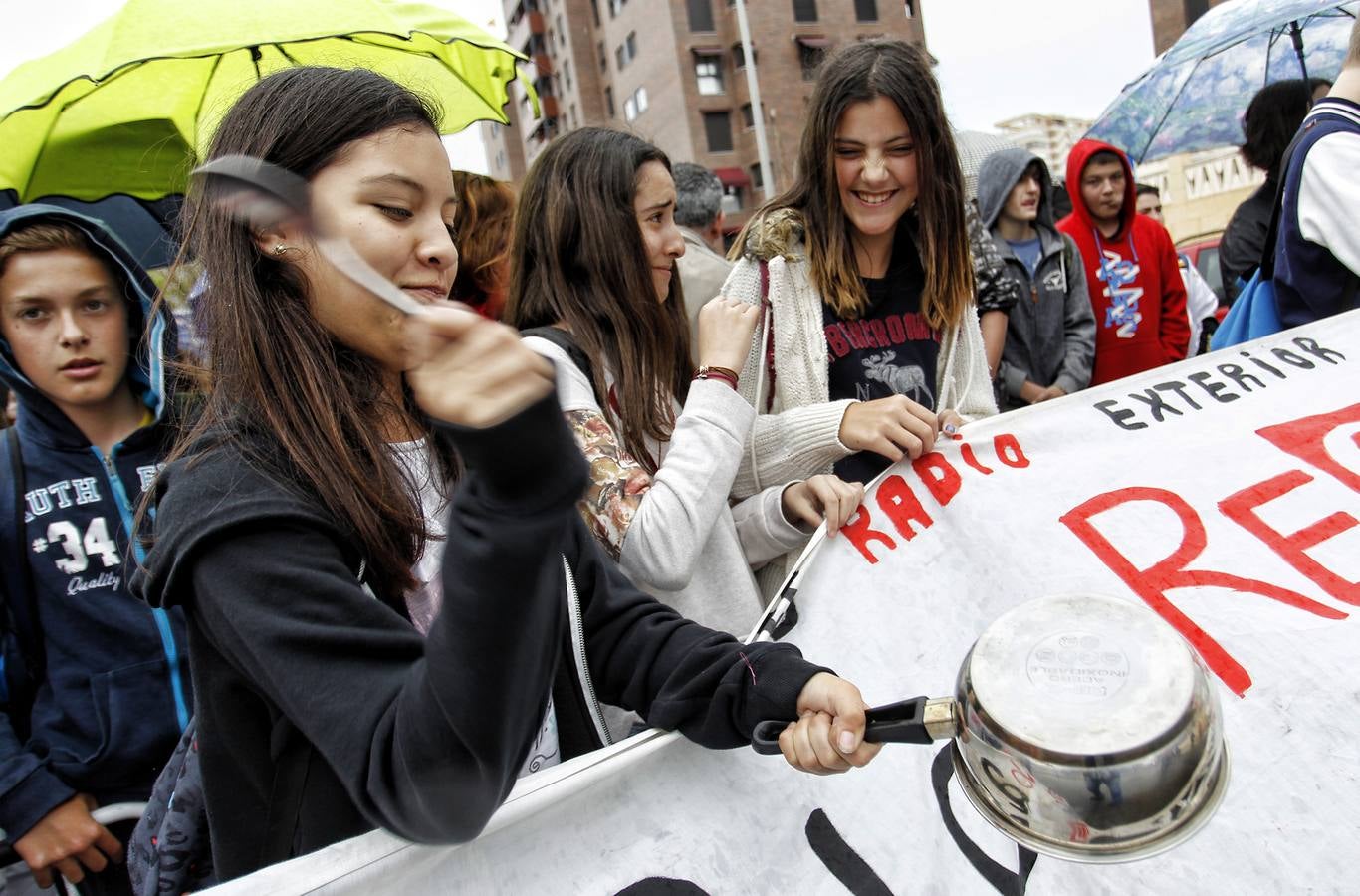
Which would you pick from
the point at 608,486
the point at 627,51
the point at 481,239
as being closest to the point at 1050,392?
the point at 481,239

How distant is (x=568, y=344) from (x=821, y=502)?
65cm

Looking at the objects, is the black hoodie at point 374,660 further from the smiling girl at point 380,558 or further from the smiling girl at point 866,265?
the smiling girl at point 866,265

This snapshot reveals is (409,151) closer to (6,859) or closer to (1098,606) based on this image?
(1098,606)

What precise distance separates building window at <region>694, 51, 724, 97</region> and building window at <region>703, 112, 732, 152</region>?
866 millimetres

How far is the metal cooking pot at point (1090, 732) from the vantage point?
79 cm

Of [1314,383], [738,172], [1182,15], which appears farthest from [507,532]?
[738,172]

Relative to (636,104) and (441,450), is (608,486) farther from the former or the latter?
(636,104)

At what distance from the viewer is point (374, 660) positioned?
37.9 inches

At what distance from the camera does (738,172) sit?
34.8 meters

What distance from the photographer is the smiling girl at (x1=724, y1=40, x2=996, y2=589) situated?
2352 millimetres

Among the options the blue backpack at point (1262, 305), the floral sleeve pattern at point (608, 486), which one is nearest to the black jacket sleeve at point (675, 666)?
the floral sleeve pattern at point (608, 486)

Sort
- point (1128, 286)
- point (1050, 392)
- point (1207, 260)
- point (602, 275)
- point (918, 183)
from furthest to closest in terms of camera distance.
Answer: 1. point (1207, 260)
2. point (1128, 286)
3. point (1050, 392)
4. point (918, 183)
5. point (602, 275)

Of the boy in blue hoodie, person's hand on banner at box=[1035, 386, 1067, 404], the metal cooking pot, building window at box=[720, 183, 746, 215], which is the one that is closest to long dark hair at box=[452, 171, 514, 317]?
the boy in blue hoodie

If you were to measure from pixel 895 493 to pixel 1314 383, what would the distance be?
3.40 feet
